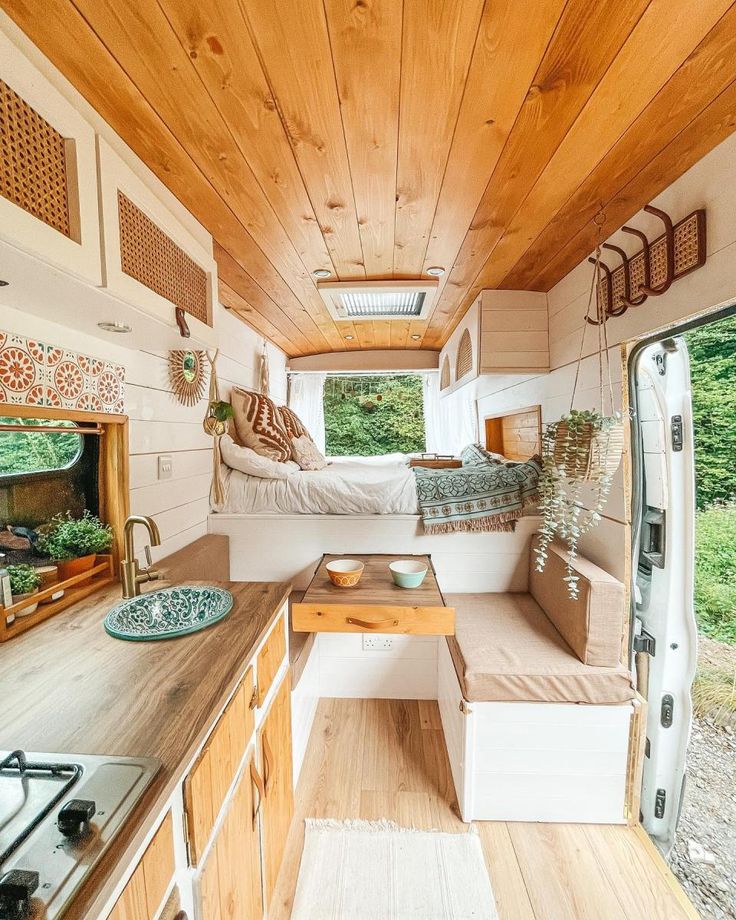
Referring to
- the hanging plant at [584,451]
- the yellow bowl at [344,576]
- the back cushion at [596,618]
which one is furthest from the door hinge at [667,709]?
the yellow bowl at [344,576]

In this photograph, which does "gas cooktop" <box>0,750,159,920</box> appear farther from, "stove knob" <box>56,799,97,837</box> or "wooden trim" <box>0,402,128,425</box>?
"wooden trim" <box>0,402,128,425</box>

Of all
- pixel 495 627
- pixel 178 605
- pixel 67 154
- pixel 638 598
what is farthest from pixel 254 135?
pixel 638 598

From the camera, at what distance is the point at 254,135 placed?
3.65ft

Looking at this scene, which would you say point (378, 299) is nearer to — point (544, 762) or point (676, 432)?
point (676, 432)

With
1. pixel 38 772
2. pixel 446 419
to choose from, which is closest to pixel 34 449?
pixel 38 772

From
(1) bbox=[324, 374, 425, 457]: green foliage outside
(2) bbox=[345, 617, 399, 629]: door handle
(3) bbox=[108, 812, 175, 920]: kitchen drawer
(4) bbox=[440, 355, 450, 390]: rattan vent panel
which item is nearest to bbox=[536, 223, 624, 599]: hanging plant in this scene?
(2) bbox=[345, 617, 399, 629]: door handle

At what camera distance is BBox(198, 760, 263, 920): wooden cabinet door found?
760 mm

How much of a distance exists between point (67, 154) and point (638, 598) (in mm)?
2231

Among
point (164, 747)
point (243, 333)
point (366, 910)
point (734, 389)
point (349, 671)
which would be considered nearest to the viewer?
point (164, 747)

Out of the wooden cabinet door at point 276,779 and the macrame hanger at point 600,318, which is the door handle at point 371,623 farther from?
the macrame hanger at point 600,318

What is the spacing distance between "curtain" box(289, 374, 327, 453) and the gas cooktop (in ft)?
13.3

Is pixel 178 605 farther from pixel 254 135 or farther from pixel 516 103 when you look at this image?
pixel 516 103

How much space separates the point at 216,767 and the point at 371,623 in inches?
32.9

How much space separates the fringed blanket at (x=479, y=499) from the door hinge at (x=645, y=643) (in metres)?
0.71
